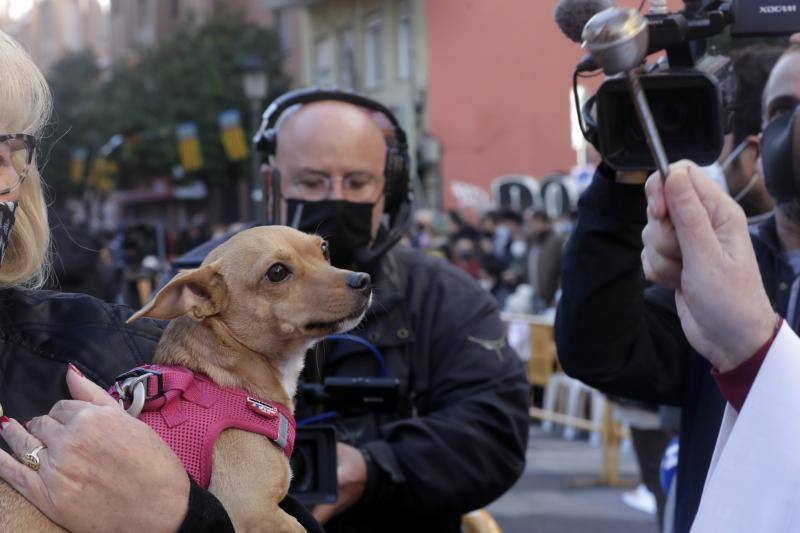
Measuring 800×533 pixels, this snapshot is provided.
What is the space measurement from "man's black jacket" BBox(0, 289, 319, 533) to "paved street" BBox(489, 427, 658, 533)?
627 cm

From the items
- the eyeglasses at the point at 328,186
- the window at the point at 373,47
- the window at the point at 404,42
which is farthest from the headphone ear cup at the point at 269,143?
the window at the point at 373,47

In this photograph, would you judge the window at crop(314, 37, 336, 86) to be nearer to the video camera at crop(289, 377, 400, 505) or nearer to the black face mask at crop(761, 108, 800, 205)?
the video camera at crop(289, 377, 400, 505)

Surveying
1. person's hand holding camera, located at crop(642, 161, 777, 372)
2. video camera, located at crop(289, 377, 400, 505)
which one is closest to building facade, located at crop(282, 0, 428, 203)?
video camera, located at crop(289, 377, 400, 505)

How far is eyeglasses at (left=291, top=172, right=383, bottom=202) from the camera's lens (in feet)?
12.1

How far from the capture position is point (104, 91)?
41.8m

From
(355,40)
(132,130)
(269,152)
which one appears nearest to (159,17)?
(132,130)

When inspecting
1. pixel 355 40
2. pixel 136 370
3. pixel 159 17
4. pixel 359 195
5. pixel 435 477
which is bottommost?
pixel 435 477

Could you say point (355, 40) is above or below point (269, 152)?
above

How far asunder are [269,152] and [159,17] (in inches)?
1881

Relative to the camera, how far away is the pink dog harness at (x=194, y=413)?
7.58 feet

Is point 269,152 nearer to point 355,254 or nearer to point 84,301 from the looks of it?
point 355,254

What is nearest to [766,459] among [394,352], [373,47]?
[394,352]

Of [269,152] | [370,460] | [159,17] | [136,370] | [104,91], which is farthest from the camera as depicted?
[159,17]

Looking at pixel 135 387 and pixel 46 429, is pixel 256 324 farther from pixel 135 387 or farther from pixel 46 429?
pixel 46 429
